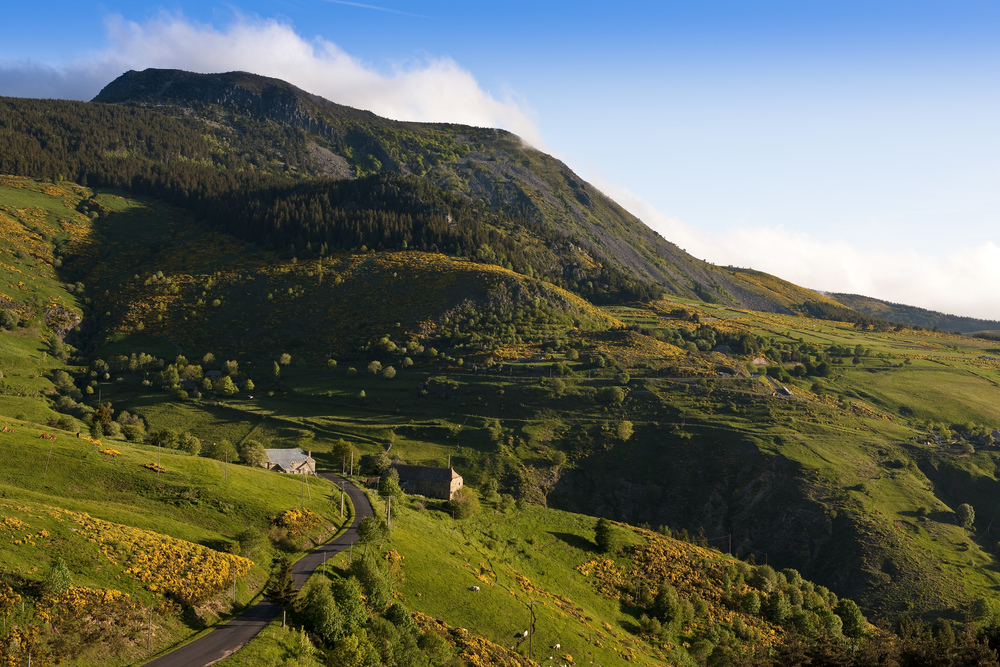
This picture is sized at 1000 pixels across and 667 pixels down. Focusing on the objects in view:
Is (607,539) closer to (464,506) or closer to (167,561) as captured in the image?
(464,506)

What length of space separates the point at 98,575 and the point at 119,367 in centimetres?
12798

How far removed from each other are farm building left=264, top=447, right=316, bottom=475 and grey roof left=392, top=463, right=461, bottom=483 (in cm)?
1295

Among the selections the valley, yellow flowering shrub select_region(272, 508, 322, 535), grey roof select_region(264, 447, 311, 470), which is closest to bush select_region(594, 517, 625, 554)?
the valley

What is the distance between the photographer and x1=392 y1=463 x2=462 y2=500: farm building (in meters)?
89.4

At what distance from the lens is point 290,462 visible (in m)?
93.4

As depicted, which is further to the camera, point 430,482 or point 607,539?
point 430,482

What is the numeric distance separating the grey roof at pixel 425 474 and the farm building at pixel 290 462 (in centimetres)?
1295

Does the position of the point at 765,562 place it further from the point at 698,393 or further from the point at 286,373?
the point at 286,373

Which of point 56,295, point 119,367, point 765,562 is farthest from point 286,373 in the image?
point 765,562

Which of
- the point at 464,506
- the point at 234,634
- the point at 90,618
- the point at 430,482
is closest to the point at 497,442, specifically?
the point at 430,482

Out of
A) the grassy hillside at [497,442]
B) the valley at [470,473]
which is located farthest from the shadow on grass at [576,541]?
the valley at [470,473]

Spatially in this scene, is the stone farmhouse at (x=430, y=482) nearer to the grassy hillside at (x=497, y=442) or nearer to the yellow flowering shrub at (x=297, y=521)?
the grassy hillside at (x=497, y=442)

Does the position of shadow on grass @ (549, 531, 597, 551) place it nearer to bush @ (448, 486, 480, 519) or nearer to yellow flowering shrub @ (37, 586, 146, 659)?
bush @ (448, 486, 480, 519)

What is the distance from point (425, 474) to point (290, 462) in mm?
20671
